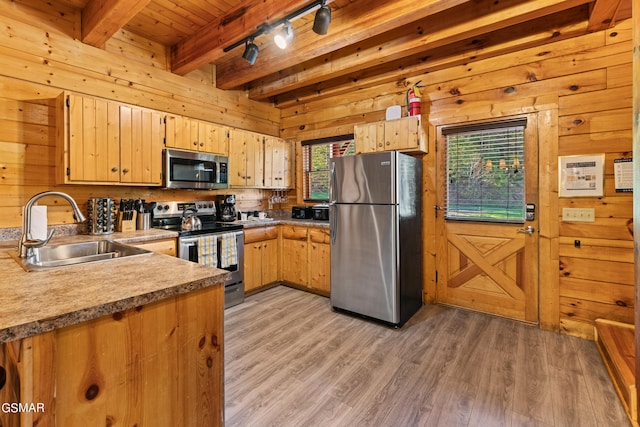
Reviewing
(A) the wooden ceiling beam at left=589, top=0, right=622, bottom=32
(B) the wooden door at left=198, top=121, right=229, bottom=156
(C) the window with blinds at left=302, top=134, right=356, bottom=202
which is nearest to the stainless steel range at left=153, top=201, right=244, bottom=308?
(B) the wooden door at left=198, top=121, right=229, bottom=156

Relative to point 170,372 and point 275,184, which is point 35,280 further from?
point 275,184

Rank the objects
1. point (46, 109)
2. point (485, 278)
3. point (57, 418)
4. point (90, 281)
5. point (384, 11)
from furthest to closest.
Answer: point (485, 278), point (46, 109), point (384, 11), point (90, 281), point (57, 418)

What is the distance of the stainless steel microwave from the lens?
3074 millimetres

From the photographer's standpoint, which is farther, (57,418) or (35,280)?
(35,280)

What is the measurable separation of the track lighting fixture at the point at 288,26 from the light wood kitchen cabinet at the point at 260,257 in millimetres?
1975

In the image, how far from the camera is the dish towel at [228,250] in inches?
128

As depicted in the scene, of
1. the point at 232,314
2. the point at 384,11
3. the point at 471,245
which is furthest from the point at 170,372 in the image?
the point at 471,245

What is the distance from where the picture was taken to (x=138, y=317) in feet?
3.36

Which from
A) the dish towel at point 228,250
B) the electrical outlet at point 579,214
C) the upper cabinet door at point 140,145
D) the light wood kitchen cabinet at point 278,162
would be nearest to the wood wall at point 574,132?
the electrical outlet at point 579,214

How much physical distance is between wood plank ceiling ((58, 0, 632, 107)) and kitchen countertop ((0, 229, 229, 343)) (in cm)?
205

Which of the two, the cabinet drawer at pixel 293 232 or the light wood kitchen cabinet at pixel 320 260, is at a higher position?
the cabinet drawer at pixel 293 232

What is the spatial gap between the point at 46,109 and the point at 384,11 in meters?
3.05

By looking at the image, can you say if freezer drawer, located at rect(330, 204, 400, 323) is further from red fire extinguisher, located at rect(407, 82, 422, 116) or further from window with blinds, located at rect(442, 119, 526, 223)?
red fire extinguisher, located at rect(407, 82, 422, 116)

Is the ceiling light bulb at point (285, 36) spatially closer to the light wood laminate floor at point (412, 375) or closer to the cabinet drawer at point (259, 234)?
the cabinet drawer at point (259, 234)
